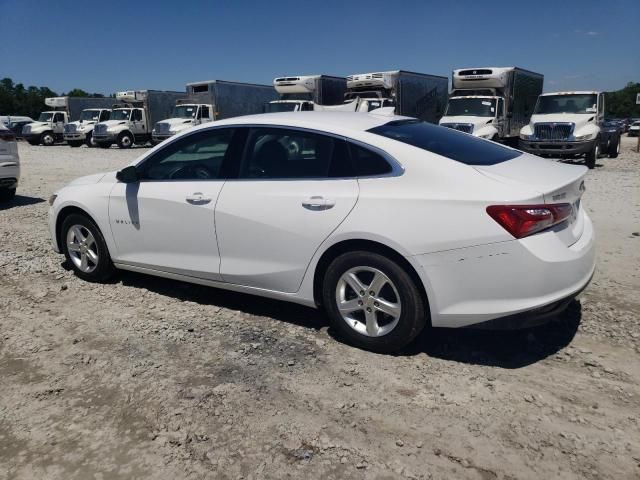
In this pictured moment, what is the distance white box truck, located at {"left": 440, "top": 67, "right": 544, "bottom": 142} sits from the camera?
16.2 m

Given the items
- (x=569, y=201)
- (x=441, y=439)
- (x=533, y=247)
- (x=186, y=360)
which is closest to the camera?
(x=441, y=439)

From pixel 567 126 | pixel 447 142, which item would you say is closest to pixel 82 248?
pixel 447 142

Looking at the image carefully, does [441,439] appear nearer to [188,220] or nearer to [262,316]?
[262,316]

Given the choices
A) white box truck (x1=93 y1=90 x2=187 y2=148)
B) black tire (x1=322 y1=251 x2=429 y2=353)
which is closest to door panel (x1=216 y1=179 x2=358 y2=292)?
black tire (x1=322 y1=251 x2=429 y2=353)

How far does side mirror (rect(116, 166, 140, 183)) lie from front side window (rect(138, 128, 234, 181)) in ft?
0.20

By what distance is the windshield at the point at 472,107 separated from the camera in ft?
54.4

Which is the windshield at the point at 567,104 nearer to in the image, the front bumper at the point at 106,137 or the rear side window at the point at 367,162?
the rear side window at the point at 367,162

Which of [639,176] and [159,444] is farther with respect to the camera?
[639,176]

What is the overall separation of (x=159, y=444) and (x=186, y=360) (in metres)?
0.89

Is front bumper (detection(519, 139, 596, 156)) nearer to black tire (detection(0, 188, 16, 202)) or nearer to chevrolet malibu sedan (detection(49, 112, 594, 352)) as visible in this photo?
chevrolet malibu sedan (detection(49, 112, 594, 352))

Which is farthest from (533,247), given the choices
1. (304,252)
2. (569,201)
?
(304,252)

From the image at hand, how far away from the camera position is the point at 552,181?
314 centimetres

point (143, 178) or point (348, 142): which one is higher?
point (348, 142)

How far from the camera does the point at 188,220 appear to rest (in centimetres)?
398
